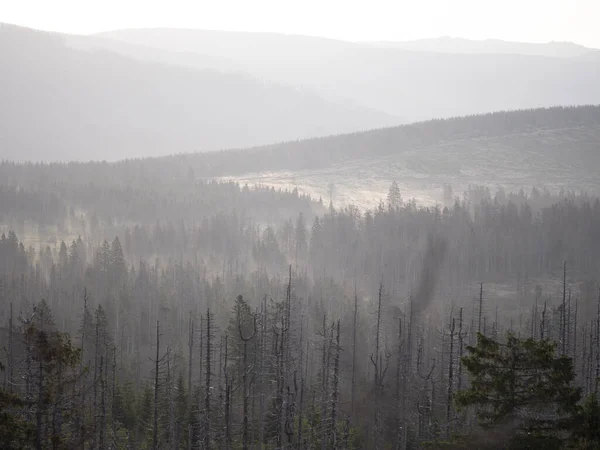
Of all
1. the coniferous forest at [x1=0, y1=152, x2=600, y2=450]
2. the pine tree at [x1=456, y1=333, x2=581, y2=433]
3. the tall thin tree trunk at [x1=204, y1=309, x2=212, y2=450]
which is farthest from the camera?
the tall thin tree trunk at [x1=204, y1=309, x2=212, y2=450]

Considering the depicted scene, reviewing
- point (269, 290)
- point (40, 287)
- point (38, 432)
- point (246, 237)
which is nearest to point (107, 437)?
point (38, 432)

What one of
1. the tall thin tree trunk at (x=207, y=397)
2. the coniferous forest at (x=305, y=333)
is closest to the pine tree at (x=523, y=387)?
the coniferous forest at (x=305, y=333)

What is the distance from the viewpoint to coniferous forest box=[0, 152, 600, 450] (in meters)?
30.0

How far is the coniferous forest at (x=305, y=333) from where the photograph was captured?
3002 cm

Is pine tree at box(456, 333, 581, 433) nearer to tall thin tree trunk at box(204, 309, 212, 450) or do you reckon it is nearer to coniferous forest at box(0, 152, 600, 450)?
coniferous forest at box(0, 152, 600, 450)

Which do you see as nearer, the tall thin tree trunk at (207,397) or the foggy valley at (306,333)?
the foggy valley at (306,333)

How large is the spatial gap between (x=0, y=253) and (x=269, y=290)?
62.2 m

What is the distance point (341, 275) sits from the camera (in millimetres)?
142250

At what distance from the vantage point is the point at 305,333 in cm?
9012

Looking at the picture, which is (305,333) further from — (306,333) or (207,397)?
(207,397)

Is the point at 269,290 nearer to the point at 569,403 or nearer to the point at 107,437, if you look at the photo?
the point at 107,437

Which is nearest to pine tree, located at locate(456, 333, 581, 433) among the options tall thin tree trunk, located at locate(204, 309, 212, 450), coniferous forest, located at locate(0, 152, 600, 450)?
coniferous forest, located at locate(0, 152, 600, 450)

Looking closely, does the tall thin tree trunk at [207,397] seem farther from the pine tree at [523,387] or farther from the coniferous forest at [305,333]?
the pine tree at [523,387]

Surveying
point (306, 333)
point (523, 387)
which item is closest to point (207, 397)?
point (523, 387)
